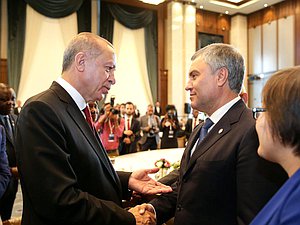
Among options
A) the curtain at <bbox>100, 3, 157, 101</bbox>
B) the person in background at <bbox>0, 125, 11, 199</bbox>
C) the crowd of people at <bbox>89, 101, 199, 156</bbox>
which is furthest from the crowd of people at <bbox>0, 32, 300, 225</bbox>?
the curtain at <bbox>100, 3, 157, 101</bbox>

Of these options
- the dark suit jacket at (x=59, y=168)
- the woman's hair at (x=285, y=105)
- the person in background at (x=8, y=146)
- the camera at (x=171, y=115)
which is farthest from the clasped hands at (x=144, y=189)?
the camera at (x=171, y=115)

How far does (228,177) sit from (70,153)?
2.30 feet

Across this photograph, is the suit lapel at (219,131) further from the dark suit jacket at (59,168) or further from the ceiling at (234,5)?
the ceiling at (234,5)

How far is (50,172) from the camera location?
1.29m

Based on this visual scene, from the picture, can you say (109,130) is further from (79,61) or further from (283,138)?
(283,138)

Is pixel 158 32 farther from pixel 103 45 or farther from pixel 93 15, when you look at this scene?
pixel 103 45

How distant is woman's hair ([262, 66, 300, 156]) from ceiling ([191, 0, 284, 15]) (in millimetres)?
12353

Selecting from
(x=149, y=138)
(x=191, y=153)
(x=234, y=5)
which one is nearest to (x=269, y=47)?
(x=234, y=5)

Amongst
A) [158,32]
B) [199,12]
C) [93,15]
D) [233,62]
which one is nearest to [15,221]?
[233,62]

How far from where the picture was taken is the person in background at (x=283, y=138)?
845 mm

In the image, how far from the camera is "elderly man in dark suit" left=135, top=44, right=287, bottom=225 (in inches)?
47.8

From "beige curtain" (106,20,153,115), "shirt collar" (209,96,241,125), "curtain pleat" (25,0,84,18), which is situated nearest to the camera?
"shirt collar" (209,96,241,125)

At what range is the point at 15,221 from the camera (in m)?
2.01

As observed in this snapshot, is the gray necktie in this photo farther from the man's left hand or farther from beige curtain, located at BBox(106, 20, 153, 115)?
beige curtain, located at BBox(106, 20, 153, 115)
